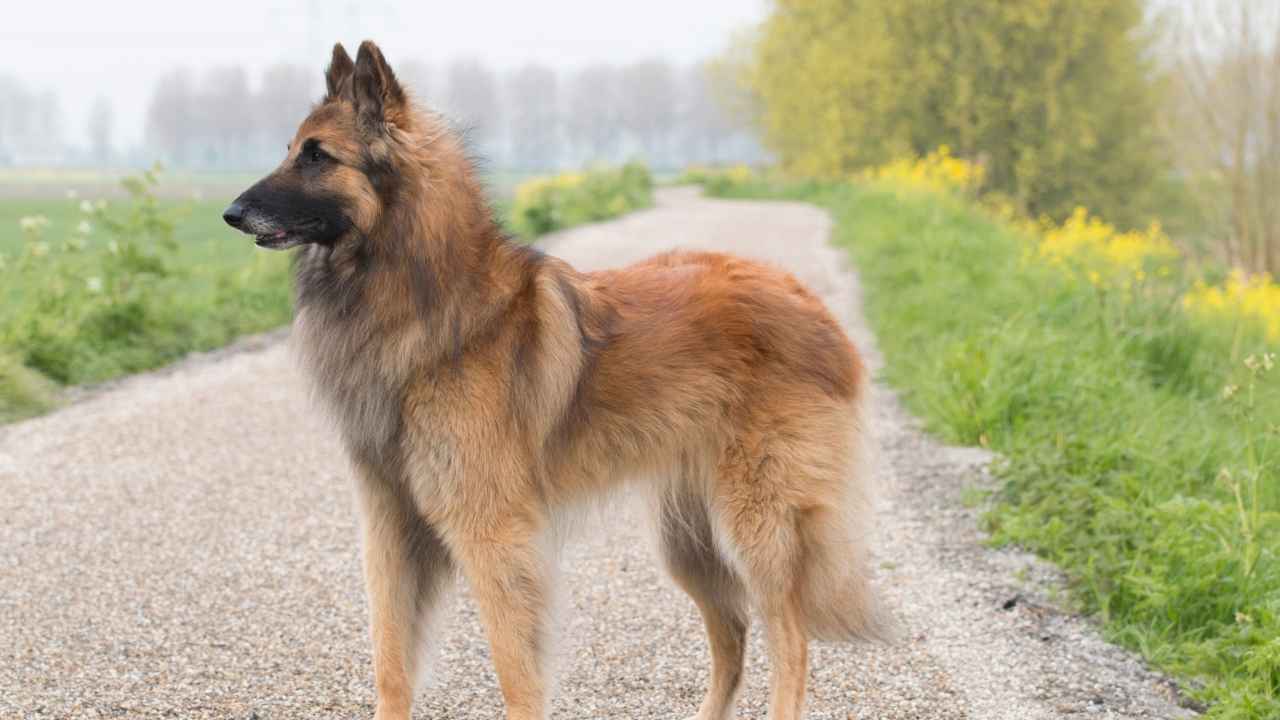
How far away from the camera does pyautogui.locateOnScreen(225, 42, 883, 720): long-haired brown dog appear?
352cm

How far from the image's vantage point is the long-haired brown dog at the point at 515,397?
3.52 m

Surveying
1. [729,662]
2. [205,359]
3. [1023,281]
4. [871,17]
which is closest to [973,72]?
[871,17]

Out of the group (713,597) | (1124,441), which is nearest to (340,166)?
(713,597)

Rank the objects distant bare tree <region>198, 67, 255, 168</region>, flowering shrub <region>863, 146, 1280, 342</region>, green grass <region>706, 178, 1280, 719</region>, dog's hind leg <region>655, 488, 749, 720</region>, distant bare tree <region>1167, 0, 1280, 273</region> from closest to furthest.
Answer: dog's hind leg <region>655, 488, 749, 720</region>
green grass <region>706, 178, 1280, 719</region>
flowering shrub <region>863, 146, 1280, 342</region>
distant bare tree <region>1167, 0, 1280, 273</region>
distant bare tree <region>198, 67, 255, 168</region>

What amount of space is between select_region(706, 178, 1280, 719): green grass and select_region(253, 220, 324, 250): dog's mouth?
3.29m

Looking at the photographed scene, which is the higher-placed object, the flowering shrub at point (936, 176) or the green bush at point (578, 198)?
the flowering shrub at point (936, 176)

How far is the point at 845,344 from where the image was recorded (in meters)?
4.12

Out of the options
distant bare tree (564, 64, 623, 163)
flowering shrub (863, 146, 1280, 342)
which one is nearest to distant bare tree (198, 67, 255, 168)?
distant bare tree (564, 64, 623, 163)

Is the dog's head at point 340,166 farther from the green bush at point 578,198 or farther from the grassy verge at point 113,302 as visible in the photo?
the green bush at point 578,198

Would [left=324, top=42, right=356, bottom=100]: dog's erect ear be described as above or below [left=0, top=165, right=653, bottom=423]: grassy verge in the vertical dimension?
above

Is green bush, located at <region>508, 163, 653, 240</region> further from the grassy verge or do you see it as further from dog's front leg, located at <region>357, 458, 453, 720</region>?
dog's front leg, located at <region>357, 458, 453, 720</region>

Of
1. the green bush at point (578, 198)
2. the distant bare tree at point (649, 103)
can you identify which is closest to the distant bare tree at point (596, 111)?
the distant bare tree at point (649, 103)

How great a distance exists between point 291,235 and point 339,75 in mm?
510

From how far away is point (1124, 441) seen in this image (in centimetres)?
632
